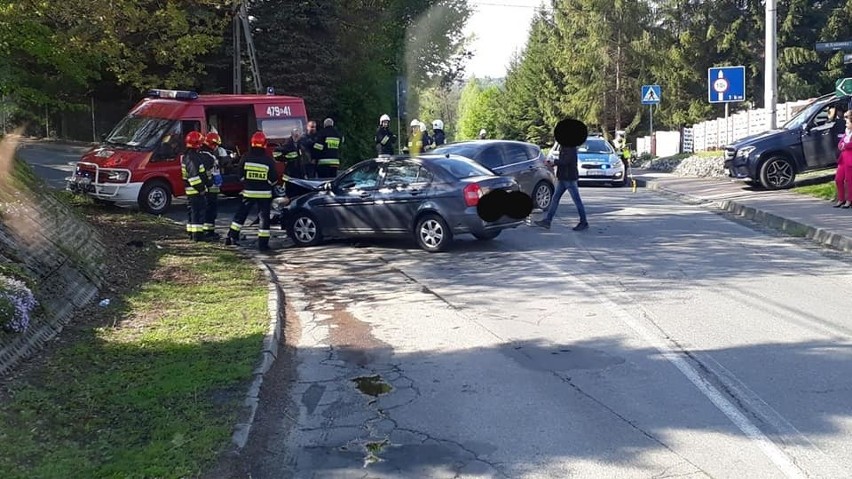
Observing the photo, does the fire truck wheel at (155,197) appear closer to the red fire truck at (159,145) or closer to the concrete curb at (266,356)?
the red fire truck at (159,145)

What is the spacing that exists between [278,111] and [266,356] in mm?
13209

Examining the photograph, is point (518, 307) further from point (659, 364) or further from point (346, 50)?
point (346, 50)

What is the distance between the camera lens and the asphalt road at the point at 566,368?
5.38 meters

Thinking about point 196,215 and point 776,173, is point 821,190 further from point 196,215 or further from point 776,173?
point 196,215

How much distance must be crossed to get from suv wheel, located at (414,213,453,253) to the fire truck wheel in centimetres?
641

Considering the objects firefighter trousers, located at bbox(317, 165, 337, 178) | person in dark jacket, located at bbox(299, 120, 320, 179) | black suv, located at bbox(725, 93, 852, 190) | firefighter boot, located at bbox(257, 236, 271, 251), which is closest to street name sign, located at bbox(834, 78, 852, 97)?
black suv, located at bbox(725, 93, 852, 190)

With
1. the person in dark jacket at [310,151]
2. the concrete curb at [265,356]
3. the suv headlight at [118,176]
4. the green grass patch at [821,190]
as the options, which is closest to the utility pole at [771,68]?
the green grass patch at [821,190]

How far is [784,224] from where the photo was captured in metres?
15.5

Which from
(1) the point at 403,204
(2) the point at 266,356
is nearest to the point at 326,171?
(1) the point at 403,204

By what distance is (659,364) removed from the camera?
718 cm

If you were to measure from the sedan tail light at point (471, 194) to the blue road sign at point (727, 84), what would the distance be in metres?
15.1

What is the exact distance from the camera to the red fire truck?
17078 mm

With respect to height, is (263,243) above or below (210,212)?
below

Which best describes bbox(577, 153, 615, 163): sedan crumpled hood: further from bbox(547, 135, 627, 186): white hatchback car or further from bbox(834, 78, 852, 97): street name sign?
bbox(834, 78, 852, 97): street name sign
